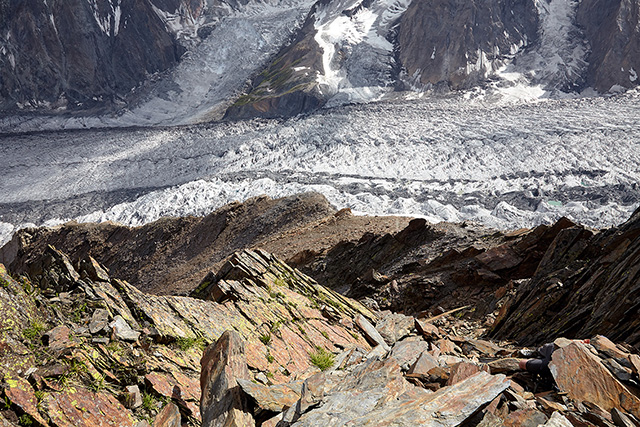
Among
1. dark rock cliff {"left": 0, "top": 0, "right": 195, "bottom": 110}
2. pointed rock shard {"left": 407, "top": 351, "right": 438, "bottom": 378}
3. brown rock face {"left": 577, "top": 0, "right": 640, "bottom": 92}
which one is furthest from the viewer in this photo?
dark rock cliff {"left": 0, "top": 0, "right": 195, "bottom": 110}

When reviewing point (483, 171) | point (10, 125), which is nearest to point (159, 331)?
point (483, 171)

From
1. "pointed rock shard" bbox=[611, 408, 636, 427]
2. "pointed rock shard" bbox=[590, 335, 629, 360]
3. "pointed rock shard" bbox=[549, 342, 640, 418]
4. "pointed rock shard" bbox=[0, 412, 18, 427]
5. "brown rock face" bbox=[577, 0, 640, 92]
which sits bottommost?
"pointed rock shard" bbox=[590, 335, 629, 360]

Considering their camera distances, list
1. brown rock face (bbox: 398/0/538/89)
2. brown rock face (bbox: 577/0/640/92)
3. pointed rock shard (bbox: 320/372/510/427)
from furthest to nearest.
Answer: brown rock face (bbox: 398/0/538/89) < brown rock face (bbox: 577/0/640/92) < pointed rock shard (bbox: 320/372/510/427)

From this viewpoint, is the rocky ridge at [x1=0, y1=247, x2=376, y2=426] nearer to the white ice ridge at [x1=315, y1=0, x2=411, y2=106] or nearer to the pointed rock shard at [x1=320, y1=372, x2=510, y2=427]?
the pointed rock shard at [x1=320, y1=372, x2=510, y2=427]

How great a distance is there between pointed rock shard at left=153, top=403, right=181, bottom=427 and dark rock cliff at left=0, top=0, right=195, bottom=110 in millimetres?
98957

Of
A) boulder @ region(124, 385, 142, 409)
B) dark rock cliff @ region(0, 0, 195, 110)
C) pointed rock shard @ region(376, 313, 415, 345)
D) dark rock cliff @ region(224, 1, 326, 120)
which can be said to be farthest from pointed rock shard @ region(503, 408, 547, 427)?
dark rock cliff @ region(0, 0, 195, 110)

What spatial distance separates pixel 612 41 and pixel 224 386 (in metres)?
79.7

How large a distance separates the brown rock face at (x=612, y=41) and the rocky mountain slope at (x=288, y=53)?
0.18 meters

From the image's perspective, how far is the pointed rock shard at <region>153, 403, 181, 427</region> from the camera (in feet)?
13.2

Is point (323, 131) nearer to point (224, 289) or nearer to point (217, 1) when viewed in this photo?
point (224, 289)

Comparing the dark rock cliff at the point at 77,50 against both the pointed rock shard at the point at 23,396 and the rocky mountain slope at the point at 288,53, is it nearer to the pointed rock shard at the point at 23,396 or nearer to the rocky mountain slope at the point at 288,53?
the rocky mountain slope at the point at 288,53

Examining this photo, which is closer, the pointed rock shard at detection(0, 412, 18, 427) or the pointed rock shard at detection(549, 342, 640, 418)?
the pointed rock shard at detection(0, 412, 18, 427)

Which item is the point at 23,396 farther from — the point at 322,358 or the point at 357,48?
the point at 357,48

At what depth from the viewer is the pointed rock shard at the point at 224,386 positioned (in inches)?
147
